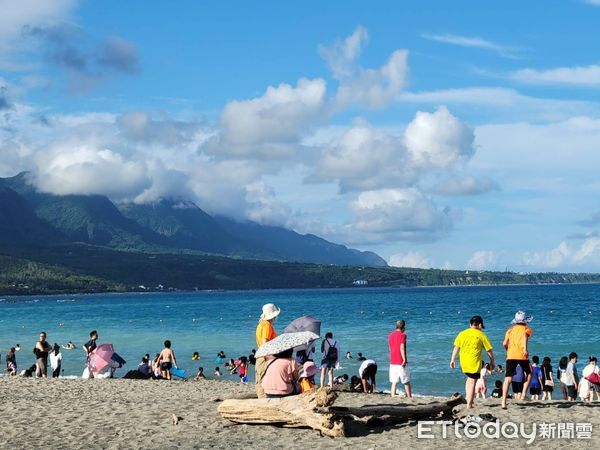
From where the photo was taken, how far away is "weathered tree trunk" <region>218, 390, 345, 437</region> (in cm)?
1411

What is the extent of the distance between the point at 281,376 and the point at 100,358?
1604 centimetres

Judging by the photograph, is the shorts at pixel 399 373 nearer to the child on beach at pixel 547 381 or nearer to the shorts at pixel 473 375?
the shorts at pixel 473 375

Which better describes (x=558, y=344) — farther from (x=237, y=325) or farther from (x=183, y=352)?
(x=237, y=325)

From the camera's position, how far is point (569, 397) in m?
23.2

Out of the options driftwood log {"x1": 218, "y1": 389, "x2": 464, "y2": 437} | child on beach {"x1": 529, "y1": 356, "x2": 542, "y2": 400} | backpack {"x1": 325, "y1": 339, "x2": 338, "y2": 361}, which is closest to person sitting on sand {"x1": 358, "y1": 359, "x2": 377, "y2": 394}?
backpack {"x1": 325, "y1": 339, "x2": 338, "y2": 361}

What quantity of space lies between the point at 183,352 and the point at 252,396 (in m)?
35.1

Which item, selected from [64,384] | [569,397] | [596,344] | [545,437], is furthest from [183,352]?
[545,437]

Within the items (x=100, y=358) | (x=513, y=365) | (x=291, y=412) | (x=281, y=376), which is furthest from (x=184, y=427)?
(x=100, y=358)

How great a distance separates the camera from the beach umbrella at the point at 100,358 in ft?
93.1

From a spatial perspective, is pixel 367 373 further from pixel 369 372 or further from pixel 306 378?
pixel 306 378

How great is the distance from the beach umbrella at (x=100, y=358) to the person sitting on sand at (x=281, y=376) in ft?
51.2

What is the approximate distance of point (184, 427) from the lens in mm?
15211

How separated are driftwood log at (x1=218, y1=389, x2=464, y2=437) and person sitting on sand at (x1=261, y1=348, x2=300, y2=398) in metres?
0.19

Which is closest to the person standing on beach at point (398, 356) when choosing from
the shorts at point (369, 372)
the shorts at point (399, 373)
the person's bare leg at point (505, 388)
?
the shorts at point (399, 373)
